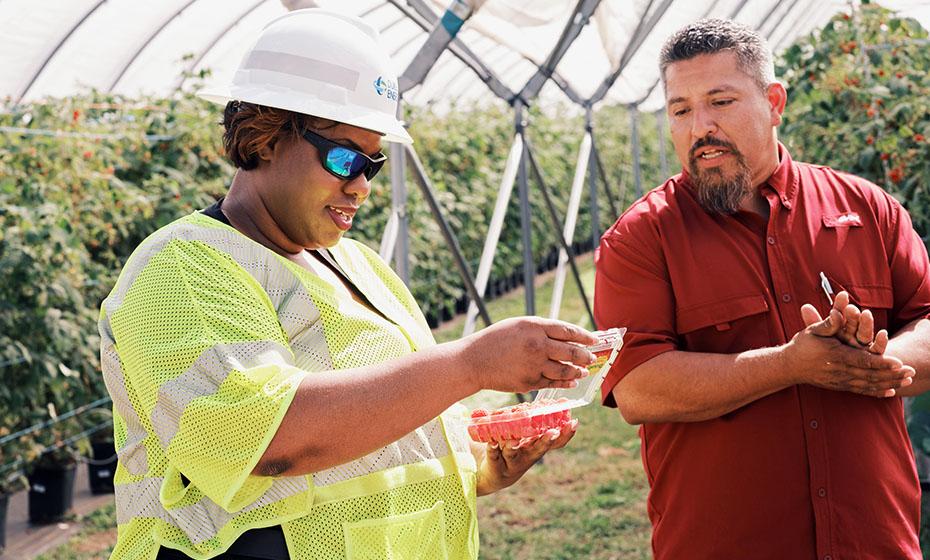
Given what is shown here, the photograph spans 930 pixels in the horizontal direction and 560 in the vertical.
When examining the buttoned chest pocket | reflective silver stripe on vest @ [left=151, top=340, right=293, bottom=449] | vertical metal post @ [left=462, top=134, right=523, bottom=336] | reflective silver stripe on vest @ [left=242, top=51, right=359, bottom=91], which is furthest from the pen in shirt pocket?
vertical metal post @ [left=462, top=134, right=523, bottom=336]

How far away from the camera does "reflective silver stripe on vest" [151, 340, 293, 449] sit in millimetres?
1349

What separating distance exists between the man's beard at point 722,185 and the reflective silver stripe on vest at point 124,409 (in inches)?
48.8

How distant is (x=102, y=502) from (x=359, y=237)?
2.84 metres

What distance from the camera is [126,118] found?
654cm

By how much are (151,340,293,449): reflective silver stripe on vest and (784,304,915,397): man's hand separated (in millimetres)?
986

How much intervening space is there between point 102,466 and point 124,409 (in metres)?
4.91

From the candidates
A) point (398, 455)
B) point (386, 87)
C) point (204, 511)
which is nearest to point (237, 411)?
point (204, 511)

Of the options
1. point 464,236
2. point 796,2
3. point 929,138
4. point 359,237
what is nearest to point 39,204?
point 359,237

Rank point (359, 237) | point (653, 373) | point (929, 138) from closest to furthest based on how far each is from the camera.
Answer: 1. point (653, 373)
2. point (929, 138)
3. point (359, 237)

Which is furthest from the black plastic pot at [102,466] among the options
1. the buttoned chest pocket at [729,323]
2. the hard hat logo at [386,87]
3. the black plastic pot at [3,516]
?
the hard hat logo at [386,87]

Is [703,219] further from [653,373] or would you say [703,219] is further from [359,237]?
[359,237]

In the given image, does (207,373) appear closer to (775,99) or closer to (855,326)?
(855,326)

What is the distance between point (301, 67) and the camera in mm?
1564

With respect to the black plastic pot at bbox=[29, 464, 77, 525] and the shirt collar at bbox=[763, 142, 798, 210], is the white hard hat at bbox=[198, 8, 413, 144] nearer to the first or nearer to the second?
the shirt collar at bbox=[763, 142, 798, 210]
